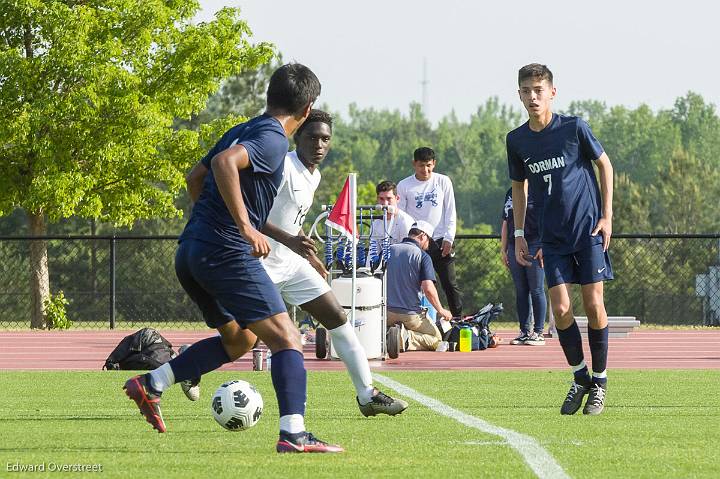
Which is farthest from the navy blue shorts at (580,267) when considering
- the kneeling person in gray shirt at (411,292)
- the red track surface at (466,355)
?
the kneeling person in gray shirt at (411,292)

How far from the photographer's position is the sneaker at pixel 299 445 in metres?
6.31

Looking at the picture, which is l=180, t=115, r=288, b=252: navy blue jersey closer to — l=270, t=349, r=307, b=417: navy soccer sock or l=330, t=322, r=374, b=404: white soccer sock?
l=270, t=349, r=307, b=417: navy soccer sock

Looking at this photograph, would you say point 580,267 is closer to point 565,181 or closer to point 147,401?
point 565,181

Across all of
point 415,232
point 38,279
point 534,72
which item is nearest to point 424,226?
point 415,232

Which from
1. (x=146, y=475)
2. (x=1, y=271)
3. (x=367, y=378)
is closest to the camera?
(x=146, y=475)

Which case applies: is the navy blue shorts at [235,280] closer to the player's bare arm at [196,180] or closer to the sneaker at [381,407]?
the player's bare arm at [196,180]

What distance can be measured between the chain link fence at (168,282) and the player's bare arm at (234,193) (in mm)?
23048

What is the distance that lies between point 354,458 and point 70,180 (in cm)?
2185

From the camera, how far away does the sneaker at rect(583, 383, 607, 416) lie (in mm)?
8586

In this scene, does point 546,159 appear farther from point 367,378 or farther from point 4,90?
point 4,90

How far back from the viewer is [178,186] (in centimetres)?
3041

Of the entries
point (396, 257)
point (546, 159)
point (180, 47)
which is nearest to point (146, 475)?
point (546, 159)

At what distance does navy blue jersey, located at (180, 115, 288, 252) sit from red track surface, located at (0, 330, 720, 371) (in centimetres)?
667

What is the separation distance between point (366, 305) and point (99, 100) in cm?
1517
